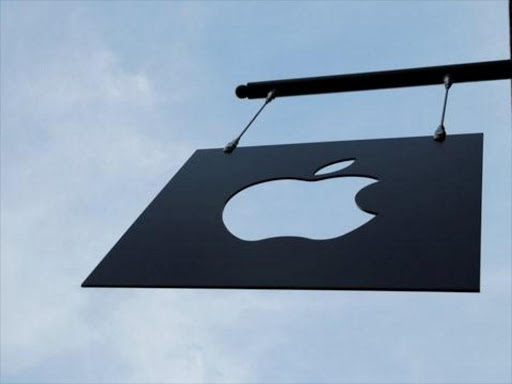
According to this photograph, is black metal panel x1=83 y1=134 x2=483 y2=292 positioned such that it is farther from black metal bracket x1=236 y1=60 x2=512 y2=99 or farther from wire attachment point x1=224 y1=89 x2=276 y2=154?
black metal bracket x1=236 y1=60 x2=512 y2=99

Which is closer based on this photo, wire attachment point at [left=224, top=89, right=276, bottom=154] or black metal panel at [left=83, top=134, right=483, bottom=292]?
black metal panel at [left=83, top=134, right=483, bottom=292]

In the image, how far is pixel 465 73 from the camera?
259cm

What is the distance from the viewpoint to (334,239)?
1835 mm

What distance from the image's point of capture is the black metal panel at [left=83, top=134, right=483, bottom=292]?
1.69m

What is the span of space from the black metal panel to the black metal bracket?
382 millimetres

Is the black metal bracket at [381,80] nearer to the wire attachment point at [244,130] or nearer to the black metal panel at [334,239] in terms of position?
the wire attachment point at [244,130]

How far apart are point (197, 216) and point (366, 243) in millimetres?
561

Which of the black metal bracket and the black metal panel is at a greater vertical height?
the black metal bracket

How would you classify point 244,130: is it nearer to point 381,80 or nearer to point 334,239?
→ point 381,80

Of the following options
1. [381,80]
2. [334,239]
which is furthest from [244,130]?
[334,239]

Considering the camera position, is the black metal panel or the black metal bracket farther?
the black metal bracket

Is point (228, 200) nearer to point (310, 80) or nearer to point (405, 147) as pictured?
point (405, 147)

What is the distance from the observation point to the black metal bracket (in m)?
2.55

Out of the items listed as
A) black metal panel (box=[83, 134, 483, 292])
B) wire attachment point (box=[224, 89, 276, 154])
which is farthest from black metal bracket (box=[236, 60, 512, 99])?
black metal panel (box=[83, 134, 483, 292])
